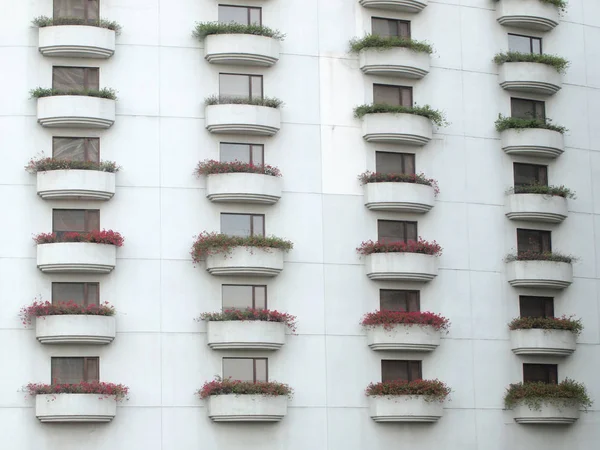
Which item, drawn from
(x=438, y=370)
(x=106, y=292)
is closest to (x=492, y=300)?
(x=438, y=370)

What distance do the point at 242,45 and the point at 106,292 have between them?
11070mm

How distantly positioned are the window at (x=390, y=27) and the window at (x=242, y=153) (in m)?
7.39

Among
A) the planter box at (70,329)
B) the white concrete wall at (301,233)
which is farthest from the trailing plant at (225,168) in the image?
the planter box at (70,329)

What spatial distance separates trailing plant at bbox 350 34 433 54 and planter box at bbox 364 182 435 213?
5.69 m

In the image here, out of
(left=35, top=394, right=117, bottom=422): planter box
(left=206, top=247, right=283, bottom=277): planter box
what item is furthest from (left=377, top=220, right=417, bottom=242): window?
(left=35, top=394, right=117, bottom=422): planter box

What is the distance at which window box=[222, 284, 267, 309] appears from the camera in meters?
54.0

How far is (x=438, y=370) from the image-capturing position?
55.7m

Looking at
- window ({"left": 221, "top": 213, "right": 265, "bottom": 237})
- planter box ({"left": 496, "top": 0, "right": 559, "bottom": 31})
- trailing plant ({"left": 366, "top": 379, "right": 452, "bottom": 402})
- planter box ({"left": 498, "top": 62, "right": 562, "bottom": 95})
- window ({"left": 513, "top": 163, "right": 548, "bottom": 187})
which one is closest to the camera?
trailing plant ({"left": 366, "top": 379, "right": 452, "bottom": 402})

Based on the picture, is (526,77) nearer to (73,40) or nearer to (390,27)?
(390,27)

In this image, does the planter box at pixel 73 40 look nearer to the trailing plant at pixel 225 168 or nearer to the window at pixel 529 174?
the trailing plant at pixel 225 168

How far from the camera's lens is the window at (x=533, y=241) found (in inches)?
2297

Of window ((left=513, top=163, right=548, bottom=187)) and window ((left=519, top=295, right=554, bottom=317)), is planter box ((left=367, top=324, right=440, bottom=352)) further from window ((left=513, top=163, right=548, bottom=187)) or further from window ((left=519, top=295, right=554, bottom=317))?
window ((left=513, top=163, right=548, bottom=187))

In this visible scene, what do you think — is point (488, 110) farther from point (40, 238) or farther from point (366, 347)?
point (40, 238)

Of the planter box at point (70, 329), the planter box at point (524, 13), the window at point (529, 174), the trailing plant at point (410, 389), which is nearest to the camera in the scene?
the planter box at point (70, 329)
